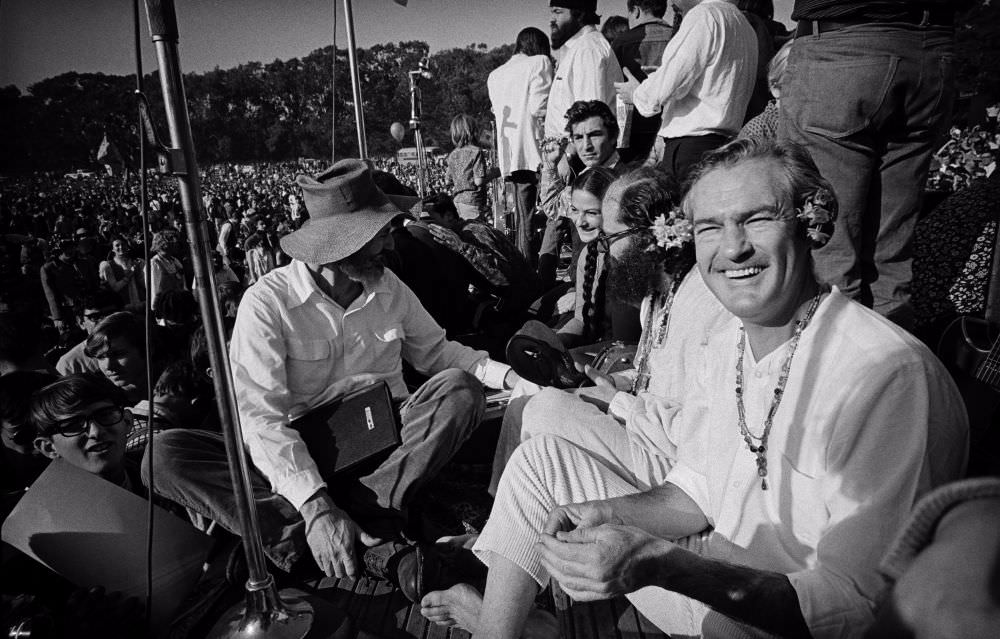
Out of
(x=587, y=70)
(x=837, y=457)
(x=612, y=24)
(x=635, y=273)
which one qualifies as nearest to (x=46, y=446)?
(x=635, y=273)

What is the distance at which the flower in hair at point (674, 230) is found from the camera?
2.10m

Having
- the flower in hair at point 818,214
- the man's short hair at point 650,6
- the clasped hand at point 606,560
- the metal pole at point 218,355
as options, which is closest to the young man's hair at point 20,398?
the metal pole at point 218,355

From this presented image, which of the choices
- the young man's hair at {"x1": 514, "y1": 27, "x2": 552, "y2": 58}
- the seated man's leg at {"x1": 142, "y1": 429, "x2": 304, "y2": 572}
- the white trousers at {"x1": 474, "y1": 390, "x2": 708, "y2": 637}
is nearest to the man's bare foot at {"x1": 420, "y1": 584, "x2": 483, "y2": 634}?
the white trousers at {"x1": 474, "y1": 390, "x2": 708, "y2": 637}

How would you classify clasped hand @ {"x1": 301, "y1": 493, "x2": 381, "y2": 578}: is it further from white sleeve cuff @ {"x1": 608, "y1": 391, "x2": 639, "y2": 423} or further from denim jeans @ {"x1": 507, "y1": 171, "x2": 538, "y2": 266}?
denim jeans @ {"x1": 507, "y1": 171, "x2": 538, "y2": 266}

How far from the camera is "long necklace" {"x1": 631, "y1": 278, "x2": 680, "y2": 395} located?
2.63 metres

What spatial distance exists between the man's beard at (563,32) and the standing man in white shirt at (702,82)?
5.15 ft

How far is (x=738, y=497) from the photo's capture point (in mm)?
1598

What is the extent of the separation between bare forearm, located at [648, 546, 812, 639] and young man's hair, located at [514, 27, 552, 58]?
624cm

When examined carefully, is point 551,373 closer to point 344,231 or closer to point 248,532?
point 344,231

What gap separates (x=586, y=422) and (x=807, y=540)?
974mm

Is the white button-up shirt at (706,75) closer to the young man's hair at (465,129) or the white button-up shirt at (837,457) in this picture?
the white button-up shirt at (837,457)

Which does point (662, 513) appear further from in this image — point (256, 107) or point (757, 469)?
point (256, 107)

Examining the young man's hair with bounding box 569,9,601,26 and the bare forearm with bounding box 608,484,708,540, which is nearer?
the bare forearm with bounding box 608,484,708,540

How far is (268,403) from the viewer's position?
2.49 metres
